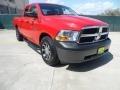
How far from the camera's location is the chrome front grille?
4.34 meters

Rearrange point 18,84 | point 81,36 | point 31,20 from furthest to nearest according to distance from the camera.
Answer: point 31,20, point 81,36, point 18,84

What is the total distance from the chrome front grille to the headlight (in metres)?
0.14

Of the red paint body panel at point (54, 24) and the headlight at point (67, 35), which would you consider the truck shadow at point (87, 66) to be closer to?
the headlight at point (67, 35)

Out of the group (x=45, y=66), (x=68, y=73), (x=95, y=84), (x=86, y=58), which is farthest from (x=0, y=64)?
(x=95, y=84)

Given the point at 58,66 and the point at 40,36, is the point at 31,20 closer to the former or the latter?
the point at 40,36

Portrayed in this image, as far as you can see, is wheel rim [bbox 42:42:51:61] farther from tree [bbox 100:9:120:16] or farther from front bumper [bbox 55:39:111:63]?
tree [bbox 100:9:120:16]

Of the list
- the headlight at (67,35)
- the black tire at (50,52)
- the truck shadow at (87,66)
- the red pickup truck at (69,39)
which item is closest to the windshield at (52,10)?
the red pickup truck at (69,39)

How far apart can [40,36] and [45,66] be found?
0.95 meters

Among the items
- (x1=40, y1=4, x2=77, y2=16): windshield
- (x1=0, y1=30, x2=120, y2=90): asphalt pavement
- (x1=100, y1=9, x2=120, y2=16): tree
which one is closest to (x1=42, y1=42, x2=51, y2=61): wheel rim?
(x1=0, y1=30, x2=120, y2=90): asphalt pavement

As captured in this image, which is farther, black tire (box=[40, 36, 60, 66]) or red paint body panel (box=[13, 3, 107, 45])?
black tire (box=[40, 36, 60, 66])

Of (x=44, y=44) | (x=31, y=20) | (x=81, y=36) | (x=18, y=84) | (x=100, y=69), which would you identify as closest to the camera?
(x=18, y=84)

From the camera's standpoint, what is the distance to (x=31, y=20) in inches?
233

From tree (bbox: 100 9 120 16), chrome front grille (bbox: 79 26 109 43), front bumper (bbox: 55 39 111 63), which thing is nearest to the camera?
front bumper (bbox: 55 39 111 63)

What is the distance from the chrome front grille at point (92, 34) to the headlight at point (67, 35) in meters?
0.14
